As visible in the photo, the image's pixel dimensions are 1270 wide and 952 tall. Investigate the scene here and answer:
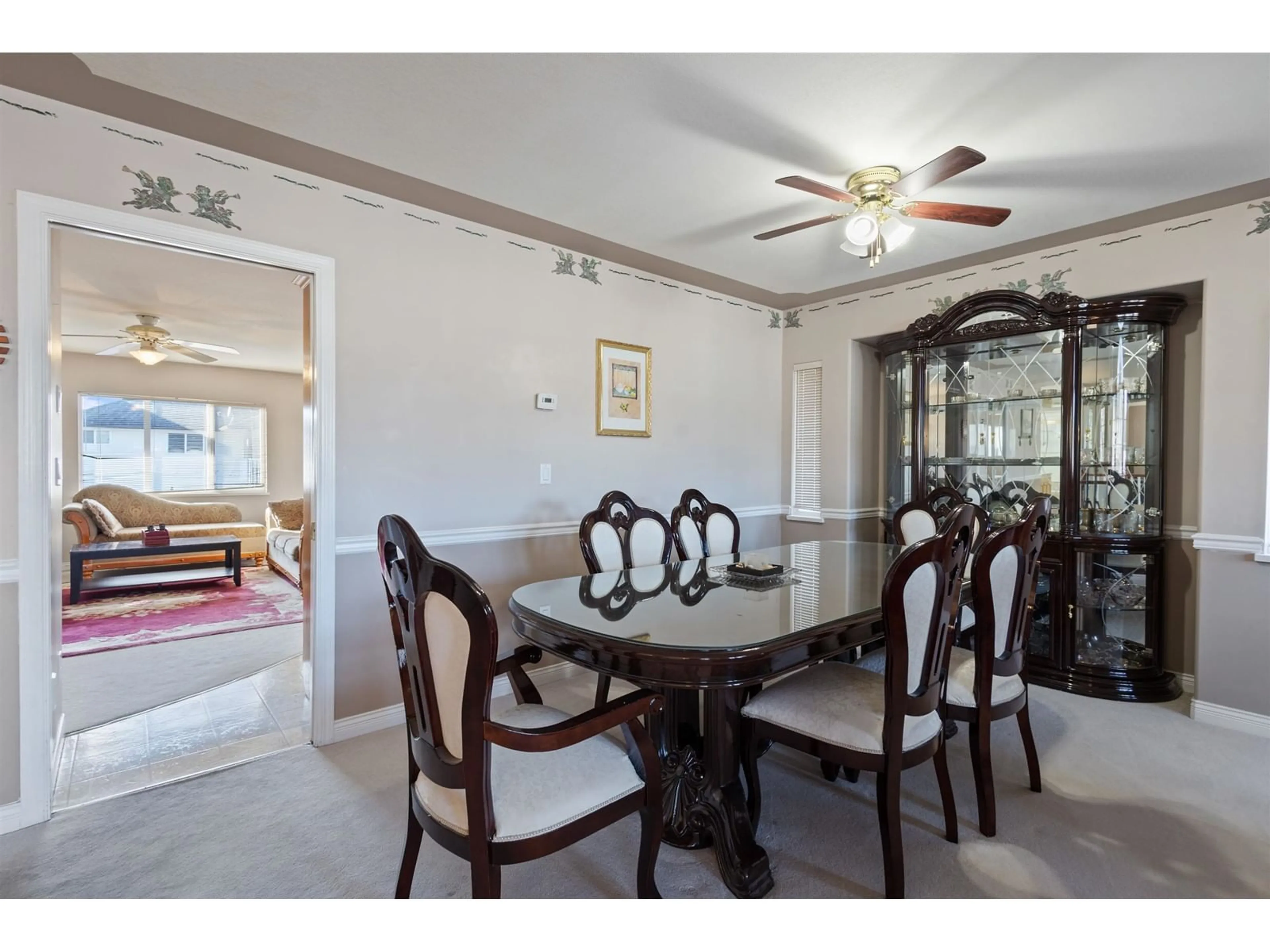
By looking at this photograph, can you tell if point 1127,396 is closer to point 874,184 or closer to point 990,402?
point 990,402

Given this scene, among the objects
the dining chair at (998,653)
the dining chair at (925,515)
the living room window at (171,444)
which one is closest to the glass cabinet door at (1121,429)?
the dining chair at (925,515)

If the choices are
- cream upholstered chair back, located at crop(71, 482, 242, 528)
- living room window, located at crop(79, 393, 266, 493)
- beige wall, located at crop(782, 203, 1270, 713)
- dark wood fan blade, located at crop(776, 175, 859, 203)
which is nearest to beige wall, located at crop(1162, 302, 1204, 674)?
beige wall, located at crop(782, 203, 1270, 713)

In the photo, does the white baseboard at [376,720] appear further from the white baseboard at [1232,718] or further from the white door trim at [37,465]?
the white baseboard at [1232,718]

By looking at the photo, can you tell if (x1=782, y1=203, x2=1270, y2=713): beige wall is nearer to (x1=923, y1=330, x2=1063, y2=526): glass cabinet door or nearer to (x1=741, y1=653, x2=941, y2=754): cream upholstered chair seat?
(x1=923, y1=330, x2=1063, y2=526): glass cabinet door

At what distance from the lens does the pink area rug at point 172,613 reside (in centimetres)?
404

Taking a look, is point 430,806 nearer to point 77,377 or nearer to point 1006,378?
point 1006,378

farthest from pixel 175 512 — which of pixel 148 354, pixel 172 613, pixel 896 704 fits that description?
pixel 896 704

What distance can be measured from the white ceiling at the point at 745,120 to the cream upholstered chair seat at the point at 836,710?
1880mm

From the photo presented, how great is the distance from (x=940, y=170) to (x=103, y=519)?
7.36m

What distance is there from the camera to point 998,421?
3592 mm

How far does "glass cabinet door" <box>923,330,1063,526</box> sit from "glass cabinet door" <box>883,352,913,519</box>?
0.39 feet

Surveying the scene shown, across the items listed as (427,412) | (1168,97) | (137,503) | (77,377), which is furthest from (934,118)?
(77,377)

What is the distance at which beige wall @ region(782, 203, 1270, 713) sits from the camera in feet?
8.77

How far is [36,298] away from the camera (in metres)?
1.93
